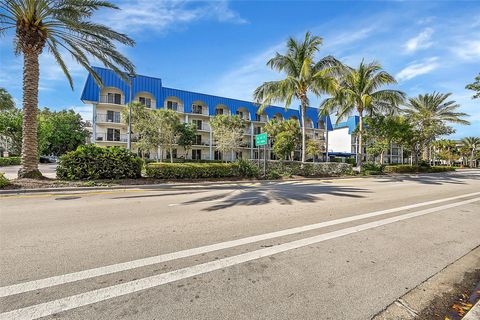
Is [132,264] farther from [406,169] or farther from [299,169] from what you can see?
[406,169]

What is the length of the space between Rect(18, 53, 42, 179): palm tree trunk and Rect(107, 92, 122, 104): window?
24270 millimetres

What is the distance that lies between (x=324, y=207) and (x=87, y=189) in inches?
395

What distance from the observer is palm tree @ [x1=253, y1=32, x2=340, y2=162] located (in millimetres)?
19359

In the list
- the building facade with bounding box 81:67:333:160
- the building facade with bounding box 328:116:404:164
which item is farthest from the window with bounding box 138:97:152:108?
the building facade with bounding box 328:116:404:164

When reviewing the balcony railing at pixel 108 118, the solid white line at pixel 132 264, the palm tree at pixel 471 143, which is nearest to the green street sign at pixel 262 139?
the solid white line at pixel 132 264

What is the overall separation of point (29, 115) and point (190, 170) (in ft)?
27.3

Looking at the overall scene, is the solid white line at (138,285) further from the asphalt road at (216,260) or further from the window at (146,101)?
the window at (146,101)

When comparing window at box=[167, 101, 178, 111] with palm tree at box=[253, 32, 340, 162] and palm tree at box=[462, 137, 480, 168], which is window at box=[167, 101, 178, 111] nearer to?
palm tree at box=[253, 32, 340, 162]

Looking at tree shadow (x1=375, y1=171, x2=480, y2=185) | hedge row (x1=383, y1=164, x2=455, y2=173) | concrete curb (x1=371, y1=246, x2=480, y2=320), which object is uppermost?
hedge row (x1=383, y1=164, x2=455, y2=173)

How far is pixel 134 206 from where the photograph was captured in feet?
23.7

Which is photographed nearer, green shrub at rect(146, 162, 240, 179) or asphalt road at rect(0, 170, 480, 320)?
asphalt road at rect(0, 170, 480, 320)

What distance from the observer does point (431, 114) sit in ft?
102

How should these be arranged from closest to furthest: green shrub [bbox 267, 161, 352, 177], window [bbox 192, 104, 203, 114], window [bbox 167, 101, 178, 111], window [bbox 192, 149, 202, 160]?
green shrub [bbox 267, 161, 352, 177]
window [bbox 167, 101, 178, 111]
window [bbox 192, 104, 203, 114]
window [bbox 192, 149, 202, 160]

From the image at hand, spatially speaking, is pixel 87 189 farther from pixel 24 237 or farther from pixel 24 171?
pixel 24 237
